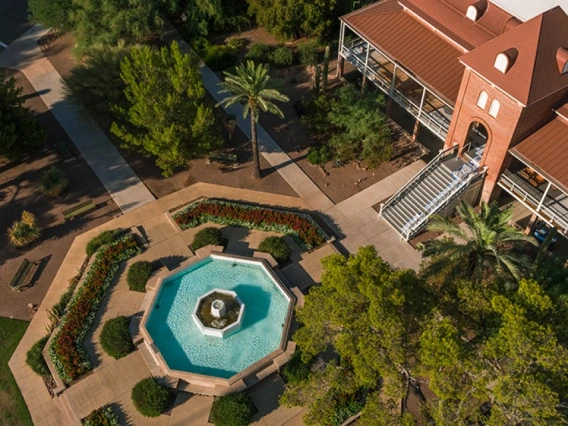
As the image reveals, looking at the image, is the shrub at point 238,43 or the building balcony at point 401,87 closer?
the building balcony at point 401,87

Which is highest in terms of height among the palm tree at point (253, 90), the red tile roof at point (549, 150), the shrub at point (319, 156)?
the palm tree at point (253, 90)

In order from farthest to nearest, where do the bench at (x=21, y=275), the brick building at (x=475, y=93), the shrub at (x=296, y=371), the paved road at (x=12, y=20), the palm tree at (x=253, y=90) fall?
the paved road at (x=12, y=20)
the bench at (x=21, y=275)
the palm tree at (x=253, y=90)
the brick building at (x=475, y=93)
the shrub at (x=296, y=371)

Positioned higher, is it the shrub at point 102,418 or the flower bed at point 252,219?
the flower bed at point 252,219

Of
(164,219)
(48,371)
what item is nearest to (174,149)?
(164,219)

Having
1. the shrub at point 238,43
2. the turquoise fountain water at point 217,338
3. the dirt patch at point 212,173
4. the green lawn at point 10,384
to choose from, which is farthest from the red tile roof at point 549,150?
the green lawn at point 10,384

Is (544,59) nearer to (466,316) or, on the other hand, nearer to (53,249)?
(466,316)

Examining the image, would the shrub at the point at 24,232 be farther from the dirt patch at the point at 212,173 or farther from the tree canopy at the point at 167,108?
the tree canopy at the point at 167,108

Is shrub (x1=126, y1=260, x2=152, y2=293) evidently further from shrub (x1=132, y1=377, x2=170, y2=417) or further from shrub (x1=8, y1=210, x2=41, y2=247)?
shrub (x1=8, y1=210, x2=41, y2=247)

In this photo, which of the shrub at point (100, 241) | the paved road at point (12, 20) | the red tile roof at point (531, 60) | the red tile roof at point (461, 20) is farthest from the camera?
the paved road at point (12, 20)
